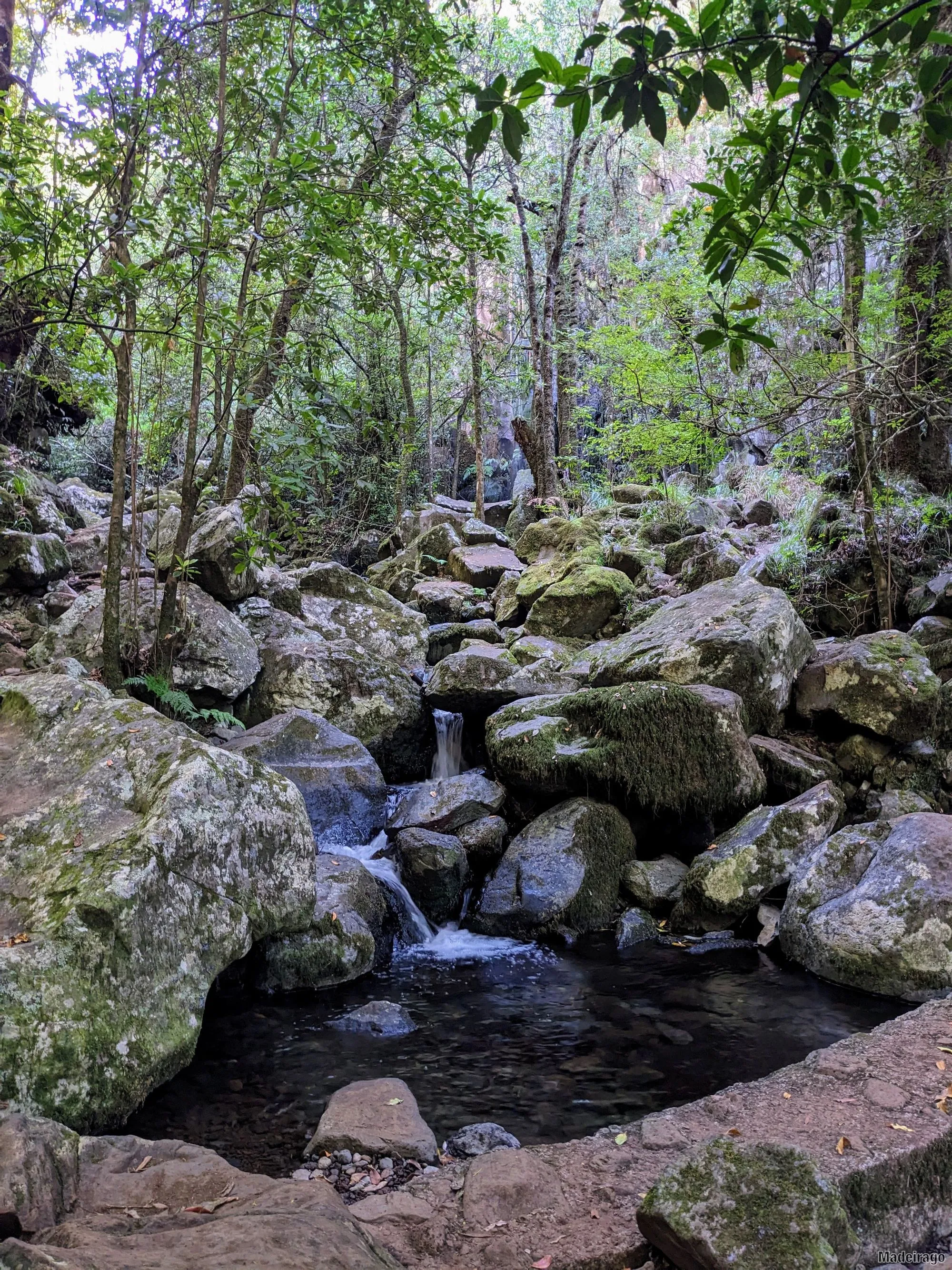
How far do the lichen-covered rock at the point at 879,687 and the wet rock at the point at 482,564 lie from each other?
6.57 m

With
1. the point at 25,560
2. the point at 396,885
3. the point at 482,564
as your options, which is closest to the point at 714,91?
the point at 396,885

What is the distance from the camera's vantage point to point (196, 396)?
7.89 metres

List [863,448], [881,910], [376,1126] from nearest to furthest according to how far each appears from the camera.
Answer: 1. [376,1126]
2. [881,910]
3. [863,448]

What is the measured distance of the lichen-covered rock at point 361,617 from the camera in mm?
11266

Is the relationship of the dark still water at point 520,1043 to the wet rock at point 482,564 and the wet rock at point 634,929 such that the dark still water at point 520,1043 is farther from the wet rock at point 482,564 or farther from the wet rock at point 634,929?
the wet rock at point 482,564

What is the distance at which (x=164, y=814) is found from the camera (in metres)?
4.71

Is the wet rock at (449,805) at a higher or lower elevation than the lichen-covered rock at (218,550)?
lower

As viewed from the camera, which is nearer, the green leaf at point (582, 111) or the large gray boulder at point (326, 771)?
the green leaf at point (582, 111)

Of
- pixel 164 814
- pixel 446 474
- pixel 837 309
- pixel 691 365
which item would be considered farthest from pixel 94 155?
pixel 446 474

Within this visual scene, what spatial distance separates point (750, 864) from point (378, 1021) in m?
3.40

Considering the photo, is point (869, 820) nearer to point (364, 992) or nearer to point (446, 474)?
point (364, 992)

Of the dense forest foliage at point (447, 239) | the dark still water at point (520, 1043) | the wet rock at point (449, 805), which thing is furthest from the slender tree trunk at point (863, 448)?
the dark still water at point (520, 1043)

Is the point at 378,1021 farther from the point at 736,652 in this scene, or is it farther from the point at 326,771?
the point at 736,652

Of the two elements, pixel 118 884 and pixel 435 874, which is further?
pixel 435 874
